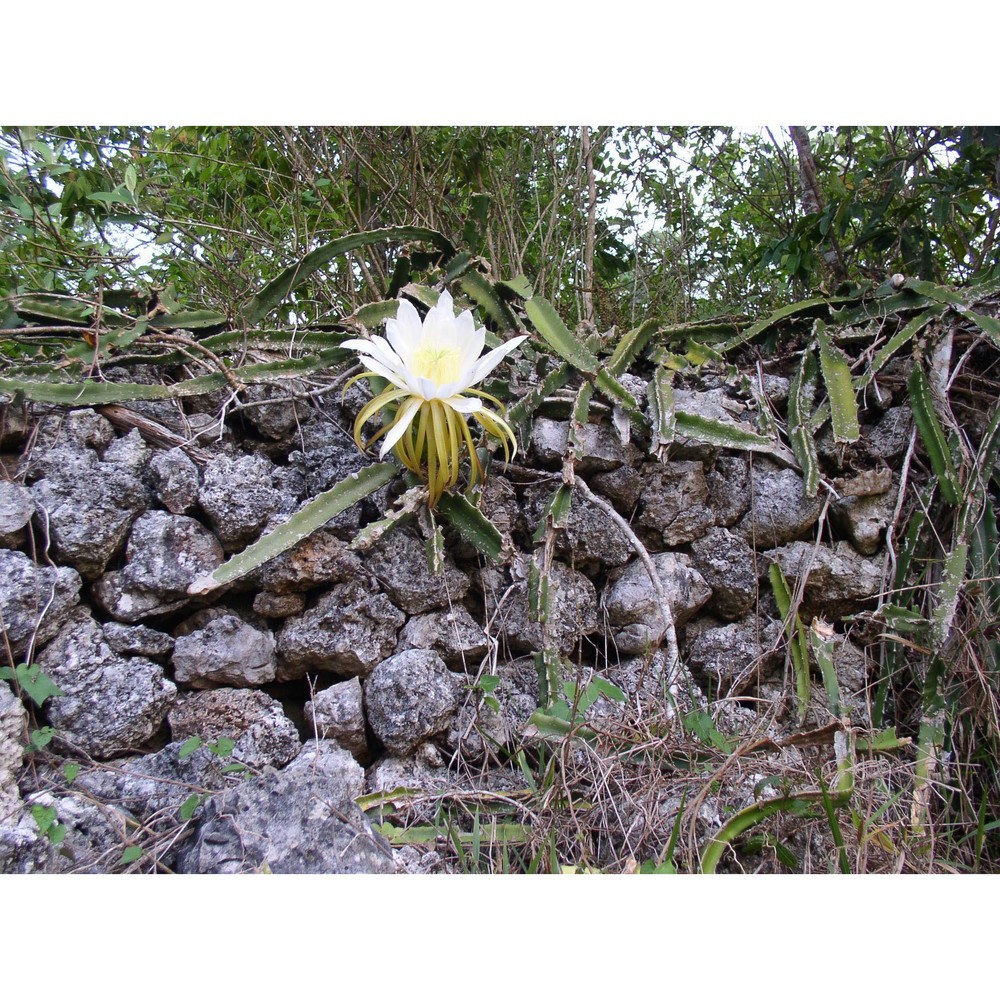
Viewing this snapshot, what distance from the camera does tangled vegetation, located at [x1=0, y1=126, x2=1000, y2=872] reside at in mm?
1095

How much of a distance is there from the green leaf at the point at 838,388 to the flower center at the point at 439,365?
2.42 feet

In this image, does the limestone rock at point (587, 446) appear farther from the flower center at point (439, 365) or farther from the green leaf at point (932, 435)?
the green leaf at point (932, 435)

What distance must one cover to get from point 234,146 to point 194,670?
160 cm

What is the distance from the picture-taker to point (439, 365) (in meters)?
1.24

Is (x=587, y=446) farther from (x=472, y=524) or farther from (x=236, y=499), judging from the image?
(x=236, y=499)

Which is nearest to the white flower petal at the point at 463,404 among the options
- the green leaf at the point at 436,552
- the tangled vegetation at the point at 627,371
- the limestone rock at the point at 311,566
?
the tangled vegetation at the point at 627,371

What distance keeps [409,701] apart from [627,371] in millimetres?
840

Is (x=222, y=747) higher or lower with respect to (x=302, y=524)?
lower

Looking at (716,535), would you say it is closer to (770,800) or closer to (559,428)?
(559,428)

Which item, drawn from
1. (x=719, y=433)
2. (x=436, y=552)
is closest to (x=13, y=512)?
(x=436, y=552)

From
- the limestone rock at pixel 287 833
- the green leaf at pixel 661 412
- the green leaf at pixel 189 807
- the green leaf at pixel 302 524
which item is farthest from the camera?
the green leaf at pixel 661 412

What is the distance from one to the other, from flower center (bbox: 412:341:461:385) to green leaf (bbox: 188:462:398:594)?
0.19 m

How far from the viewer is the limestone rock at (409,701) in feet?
4.06

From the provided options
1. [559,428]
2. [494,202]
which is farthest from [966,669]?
[494,202]
